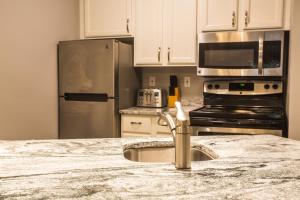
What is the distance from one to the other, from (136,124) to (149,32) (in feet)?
3.17

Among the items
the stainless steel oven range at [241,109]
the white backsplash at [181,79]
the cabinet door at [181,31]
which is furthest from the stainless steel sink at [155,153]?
the white backsplash at [181,79]

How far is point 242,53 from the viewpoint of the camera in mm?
3098

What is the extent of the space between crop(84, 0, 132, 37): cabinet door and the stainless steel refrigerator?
0.23m

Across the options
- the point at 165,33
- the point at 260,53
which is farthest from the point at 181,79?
the point at 260,53

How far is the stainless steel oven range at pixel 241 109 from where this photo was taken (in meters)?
2.80

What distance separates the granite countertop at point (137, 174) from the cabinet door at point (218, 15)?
176cm

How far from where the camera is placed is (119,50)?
10.9 feet

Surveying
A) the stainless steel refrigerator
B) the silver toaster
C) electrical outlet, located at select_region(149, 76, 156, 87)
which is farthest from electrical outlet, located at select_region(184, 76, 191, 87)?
the stainless steel refrigerator

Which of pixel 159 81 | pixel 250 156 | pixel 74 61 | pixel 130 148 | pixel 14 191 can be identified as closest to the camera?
pixel 14 191

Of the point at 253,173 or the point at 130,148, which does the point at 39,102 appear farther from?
the point at 253,173

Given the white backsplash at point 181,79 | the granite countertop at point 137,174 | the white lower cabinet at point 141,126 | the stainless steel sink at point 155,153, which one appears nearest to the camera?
the granite countertop at point 137,174

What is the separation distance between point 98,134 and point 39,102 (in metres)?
0.67

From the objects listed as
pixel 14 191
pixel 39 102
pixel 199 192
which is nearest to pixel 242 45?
pixel 39 102

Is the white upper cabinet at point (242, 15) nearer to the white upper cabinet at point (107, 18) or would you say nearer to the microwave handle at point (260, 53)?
the microwave handle at point (260, 53)
